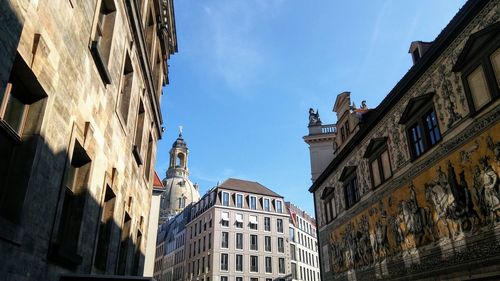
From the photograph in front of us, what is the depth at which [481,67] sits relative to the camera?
476 inches

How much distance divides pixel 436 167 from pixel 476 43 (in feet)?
14.4

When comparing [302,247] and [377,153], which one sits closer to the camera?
[377,153]

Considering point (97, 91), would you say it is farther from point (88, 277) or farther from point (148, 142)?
point (148, 142)

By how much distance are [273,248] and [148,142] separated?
48736 mm

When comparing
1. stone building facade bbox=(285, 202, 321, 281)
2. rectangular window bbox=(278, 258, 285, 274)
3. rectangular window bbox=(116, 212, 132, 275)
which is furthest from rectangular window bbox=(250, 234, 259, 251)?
rectangular window bbox=(116, 212, 132, 275)

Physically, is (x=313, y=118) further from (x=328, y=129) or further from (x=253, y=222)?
(x=253, y=222)

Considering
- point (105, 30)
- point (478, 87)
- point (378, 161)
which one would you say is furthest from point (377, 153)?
point (105, 30)

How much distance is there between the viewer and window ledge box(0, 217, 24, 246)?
4.61 m

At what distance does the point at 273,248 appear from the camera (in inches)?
2442

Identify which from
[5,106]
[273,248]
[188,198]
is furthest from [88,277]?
[188,198]

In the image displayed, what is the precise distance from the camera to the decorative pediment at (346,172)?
71.3ft

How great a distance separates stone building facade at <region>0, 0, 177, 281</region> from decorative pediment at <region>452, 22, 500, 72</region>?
10.5 meters

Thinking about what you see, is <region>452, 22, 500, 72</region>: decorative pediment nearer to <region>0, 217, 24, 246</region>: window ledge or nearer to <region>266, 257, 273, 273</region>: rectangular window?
<region>0, 217, 24, 246</region>: window ledge

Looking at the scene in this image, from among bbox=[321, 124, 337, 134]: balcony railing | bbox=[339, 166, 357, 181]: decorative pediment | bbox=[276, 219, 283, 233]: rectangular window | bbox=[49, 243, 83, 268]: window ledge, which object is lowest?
bbox=[49, 243, 83, 268]: window ledge
